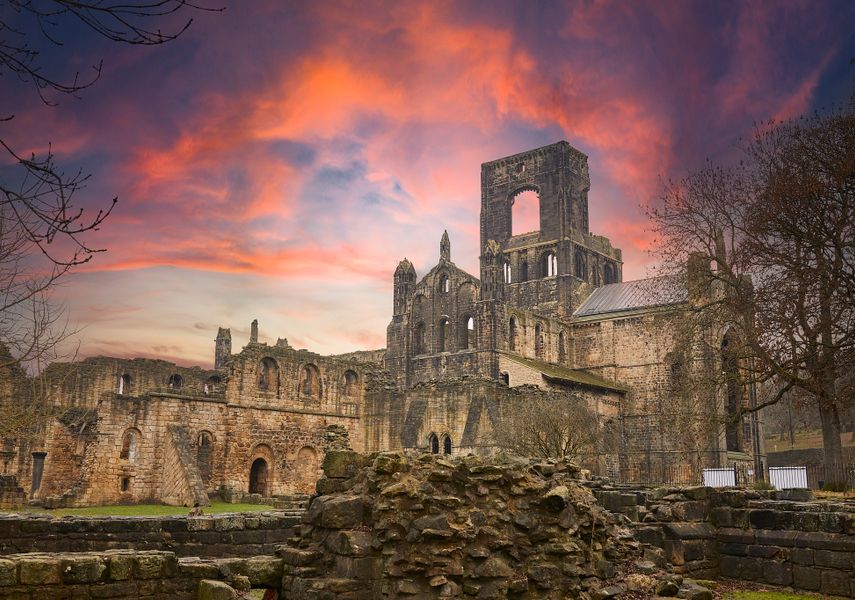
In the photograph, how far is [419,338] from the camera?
182 feet

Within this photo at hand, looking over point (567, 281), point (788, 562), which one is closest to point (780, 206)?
point (788, 562)

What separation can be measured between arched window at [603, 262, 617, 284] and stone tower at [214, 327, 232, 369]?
106 ft

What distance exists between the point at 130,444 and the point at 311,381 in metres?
10.0

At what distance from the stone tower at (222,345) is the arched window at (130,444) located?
33.7 m

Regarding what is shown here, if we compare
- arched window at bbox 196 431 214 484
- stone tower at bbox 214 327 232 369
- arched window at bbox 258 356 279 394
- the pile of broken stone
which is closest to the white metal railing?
arched window at bbox 258 356 279 394

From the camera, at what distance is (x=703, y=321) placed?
27.9 metres

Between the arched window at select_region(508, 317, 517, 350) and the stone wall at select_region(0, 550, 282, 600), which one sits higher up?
the arched window at select_region(508, 317, 517, 350)

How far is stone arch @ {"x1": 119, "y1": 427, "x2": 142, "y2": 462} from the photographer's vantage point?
31.4 metres

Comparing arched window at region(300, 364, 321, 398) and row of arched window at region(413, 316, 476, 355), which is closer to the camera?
arched window at region(300, 364, 321, 398)

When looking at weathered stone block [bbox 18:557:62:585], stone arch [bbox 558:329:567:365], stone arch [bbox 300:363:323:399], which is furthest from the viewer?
stone arch [bbox 558:329:567:365]

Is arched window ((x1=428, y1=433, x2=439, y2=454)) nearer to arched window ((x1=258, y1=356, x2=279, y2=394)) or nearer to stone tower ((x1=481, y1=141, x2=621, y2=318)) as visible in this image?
arched window ((x1=258, y1=356, x2=279, y2=394))

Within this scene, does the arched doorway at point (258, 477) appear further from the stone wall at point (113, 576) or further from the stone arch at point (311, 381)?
the stone wall at point (113, 576)

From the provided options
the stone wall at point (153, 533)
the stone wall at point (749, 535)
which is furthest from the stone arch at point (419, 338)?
the stone wall at point (749, 535)

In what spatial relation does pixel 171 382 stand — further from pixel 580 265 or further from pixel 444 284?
pixel 580 265
